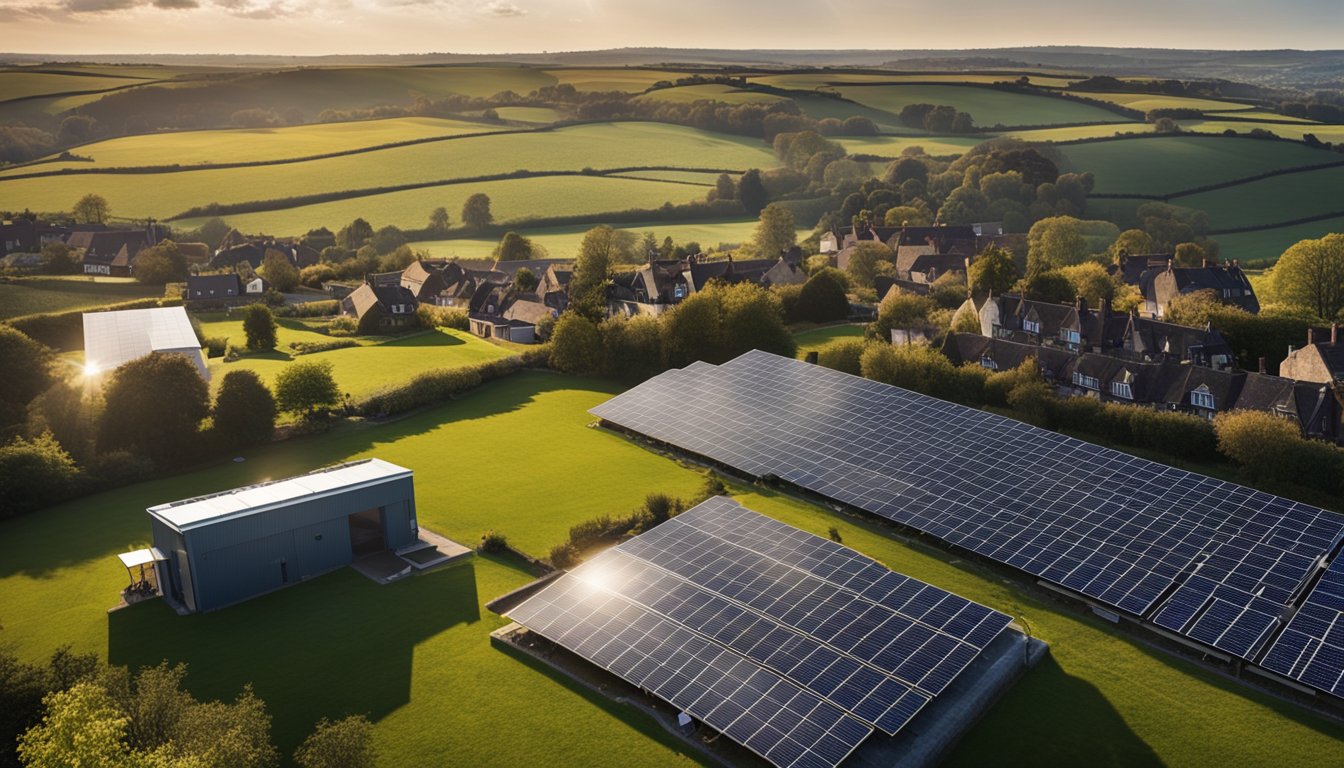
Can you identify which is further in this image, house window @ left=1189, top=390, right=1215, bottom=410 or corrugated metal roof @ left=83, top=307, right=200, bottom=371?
corrugated metal roof @ left=83, top=307, right=200, bottom=371


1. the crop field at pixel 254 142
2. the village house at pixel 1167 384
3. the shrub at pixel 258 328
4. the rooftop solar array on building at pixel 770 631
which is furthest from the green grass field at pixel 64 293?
the village house at pixel 1167 384

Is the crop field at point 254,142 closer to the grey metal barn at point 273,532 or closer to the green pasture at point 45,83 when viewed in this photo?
the green pasture at point 45,83

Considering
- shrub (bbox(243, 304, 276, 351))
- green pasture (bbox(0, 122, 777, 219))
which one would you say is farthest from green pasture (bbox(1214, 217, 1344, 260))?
shrub (bbox(243, 304, 276, 351))

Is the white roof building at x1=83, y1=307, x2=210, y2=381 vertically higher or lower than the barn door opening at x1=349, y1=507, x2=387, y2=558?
higher

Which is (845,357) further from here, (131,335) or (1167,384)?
(131,335)

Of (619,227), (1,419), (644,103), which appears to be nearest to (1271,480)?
(1,419)

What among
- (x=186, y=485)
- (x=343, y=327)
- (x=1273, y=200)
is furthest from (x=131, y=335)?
(x=1273, y=200)

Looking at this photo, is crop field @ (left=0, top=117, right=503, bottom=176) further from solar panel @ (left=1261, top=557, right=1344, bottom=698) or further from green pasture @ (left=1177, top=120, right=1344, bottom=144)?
solar panel @ (left=1261, top=557, right=1344, bottom=698)
